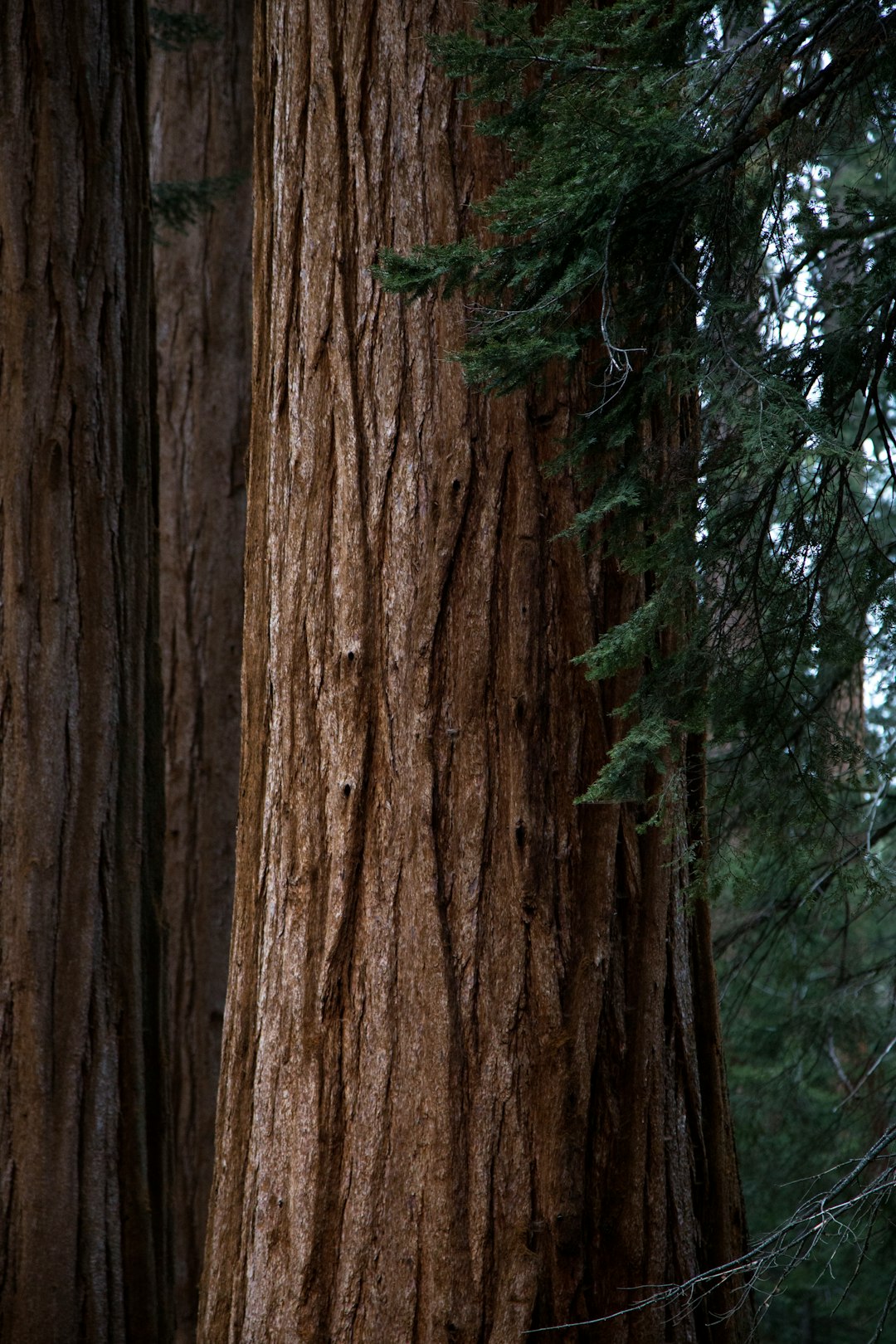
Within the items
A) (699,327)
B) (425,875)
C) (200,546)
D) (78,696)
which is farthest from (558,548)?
(200,546)

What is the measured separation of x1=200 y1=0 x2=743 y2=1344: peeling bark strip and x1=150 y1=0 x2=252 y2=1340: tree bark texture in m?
3.53

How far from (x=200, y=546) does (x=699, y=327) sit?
4.69 m

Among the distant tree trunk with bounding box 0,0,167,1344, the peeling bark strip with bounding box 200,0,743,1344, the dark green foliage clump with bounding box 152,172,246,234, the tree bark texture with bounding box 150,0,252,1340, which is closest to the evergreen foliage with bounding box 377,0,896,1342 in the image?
the peeling bark strip with bounding box 200,0,743,1344

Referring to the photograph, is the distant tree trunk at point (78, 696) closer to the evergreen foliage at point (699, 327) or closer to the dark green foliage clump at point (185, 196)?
the evergreen foliage at point (699, 327)

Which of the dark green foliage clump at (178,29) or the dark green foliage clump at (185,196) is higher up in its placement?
the dark green foliage clump at (178,29)

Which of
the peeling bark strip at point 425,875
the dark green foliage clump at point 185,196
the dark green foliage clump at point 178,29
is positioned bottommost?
the peeling bark strip at point 425,875

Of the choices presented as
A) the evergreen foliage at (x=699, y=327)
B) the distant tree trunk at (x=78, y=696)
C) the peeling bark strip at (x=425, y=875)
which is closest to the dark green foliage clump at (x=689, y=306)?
the evergreen foliage at (x=699, y=327)

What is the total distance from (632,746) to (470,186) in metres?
1.31

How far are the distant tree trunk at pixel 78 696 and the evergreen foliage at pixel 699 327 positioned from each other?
6.21 ft

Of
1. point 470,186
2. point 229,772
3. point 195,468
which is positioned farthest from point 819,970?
point 470,186

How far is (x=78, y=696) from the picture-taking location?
3.71 metres

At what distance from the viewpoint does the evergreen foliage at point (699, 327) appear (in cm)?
215

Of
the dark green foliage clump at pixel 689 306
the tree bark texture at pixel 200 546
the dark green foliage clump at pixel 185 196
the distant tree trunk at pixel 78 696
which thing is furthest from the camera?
the dark green foliage clump at pixel 185 196

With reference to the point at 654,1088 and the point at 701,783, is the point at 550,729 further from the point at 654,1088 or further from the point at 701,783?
the point at 654,1088
